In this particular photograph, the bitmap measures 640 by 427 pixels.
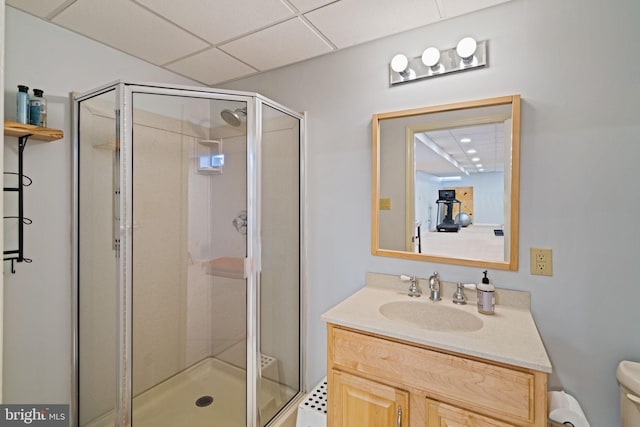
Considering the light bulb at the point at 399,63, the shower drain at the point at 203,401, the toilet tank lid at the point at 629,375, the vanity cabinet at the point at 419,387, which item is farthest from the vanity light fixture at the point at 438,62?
the shower drain at the point at 203,401

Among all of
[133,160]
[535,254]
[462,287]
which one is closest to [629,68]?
[535,254]

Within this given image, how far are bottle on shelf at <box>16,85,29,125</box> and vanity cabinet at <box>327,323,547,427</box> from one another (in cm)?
175

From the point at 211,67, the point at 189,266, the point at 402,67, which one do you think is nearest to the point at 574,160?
the point at 402,67

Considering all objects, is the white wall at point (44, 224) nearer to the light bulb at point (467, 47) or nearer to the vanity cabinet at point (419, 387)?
the vanity cabinet at point (419, 387)

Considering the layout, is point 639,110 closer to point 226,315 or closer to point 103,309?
point 226,315

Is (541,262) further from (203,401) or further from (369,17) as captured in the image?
(203,401)

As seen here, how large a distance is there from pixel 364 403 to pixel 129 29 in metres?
2.21

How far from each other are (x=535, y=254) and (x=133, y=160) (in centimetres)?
203

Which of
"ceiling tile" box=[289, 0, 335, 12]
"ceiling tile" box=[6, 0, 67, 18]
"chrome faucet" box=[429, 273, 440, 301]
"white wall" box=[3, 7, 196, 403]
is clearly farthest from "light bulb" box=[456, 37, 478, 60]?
"white wall" box=[3, 7, 196, 403]

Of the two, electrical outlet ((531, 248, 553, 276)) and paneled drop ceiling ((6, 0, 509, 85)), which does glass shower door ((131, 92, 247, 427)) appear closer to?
paneled drop ceiling ((6, 0, 509, 85))

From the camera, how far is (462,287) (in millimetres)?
1627

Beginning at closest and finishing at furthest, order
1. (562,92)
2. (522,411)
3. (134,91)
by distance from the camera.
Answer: (522,411) < (562,92) < (134,91)

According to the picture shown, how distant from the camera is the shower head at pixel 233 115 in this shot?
179 centimetres

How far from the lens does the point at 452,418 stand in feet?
3.94
